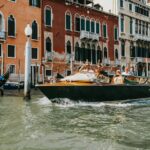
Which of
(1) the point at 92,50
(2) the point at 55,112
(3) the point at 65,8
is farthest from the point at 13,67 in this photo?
(2) the point at 55,112

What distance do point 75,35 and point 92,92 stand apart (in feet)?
57.5

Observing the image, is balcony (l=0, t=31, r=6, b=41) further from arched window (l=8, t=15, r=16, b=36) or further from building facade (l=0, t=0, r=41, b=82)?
arched window (l=8, t=15, r=16, b=36)

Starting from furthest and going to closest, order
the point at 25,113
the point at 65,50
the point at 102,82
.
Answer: the point at 65,50, the point at 102,82, the point at 25,113

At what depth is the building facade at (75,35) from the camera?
27.5 m

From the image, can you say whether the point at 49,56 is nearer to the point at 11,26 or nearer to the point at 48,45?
the point at 48,45

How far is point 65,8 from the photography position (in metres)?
29.0

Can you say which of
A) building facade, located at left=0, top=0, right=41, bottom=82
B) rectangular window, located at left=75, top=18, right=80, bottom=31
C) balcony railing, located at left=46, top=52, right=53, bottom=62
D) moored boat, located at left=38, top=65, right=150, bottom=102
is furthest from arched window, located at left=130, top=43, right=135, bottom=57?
moored boat, located at left=38, top=65, right=150, bottom=102

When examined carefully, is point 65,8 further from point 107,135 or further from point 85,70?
point 107,135

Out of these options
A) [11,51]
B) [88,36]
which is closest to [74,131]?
[11,51]

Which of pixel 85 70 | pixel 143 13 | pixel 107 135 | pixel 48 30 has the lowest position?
pixel 107 135

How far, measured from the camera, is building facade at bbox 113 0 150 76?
3516 cm

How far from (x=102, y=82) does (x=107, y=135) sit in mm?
6102

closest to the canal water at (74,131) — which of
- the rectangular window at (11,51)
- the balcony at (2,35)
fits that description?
the balcony at (2,35)

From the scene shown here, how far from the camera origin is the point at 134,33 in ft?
121
